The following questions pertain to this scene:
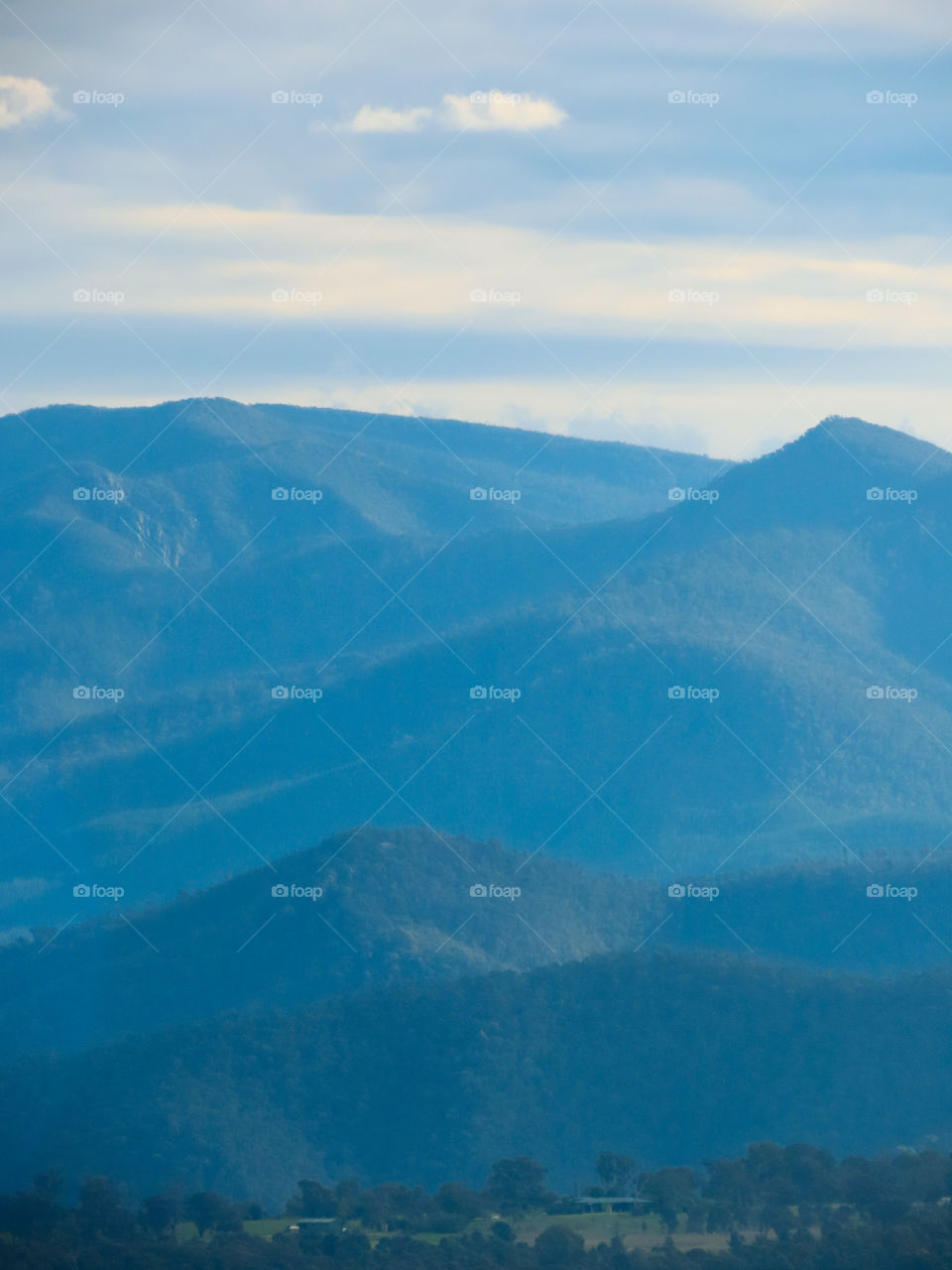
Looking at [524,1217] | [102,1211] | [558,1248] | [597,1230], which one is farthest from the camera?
[102,1211]

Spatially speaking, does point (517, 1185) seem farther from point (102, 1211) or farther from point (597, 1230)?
point (102, 1211)

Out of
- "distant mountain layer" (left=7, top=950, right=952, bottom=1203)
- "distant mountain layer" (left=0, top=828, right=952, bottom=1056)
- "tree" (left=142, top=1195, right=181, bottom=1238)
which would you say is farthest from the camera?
"distant mountain layer" (left=0, top=828, right=952, bottom=1056)

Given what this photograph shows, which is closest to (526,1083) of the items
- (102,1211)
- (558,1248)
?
(102,1211)

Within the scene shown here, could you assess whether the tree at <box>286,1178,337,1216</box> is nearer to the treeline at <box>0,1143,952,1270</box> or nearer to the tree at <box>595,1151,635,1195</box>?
the treeline at <box>0,1143,952,1270</box>

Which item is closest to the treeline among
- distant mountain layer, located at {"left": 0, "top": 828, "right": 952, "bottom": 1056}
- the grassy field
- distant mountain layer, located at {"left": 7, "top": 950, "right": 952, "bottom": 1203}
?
the grassy field

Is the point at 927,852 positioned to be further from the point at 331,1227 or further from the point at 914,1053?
the point at 331,1227

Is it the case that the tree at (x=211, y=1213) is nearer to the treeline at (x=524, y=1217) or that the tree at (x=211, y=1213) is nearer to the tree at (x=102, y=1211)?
the treeline at (x=524, y=1217)
